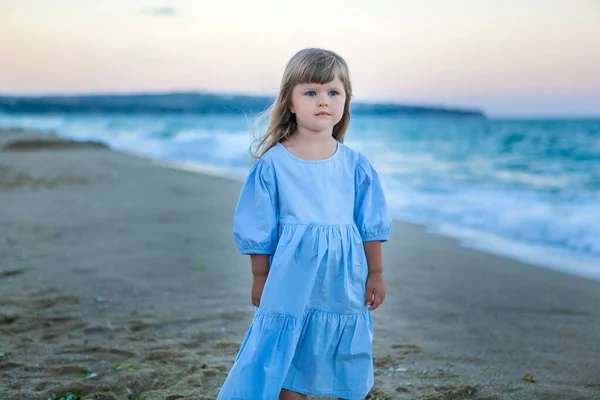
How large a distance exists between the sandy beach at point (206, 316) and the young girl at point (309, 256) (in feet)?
2.41

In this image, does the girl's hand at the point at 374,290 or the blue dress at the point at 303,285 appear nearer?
the blue dress at the point at 303,285

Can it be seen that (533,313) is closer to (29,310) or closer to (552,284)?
(552,284)

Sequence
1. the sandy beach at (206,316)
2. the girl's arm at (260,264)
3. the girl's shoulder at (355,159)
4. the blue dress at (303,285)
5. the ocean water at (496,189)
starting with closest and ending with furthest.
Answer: the blue dress at (303,285)
the girl's arm at (260,264)
the girl's shoulder at (355,159)
the sandy beach at (206,316)
the ocean water at (496,189)

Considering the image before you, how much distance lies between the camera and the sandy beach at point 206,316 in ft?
10.6

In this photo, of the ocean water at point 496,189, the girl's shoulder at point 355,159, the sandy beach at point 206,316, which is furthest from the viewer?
the ocean water at point 496,189

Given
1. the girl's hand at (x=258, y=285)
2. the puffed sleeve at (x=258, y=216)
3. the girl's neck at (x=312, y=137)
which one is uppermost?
the girl's neck at (x=312, y=137)

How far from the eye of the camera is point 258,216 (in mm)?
2516

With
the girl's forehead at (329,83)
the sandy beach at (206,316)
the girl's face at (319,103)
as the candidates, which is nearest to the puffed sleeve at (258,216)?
the girl's face at (319,103)

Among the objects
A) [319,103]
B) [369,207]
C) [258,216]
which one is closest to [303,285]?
[258,216]

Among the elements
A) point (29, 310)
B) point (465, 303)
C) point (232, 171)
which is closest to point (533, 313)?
point (465, 303)

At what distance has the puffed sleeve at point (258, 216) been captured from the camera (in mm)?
2506

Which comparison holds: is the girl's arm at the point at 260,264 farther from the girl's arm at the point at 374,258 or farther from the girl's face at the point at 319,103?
the girl's face at the point at 319,103

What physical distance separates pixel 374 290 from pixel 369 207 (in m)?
0.34

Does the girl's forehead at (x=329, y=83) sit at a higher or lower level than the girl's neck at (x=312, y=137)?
higher
